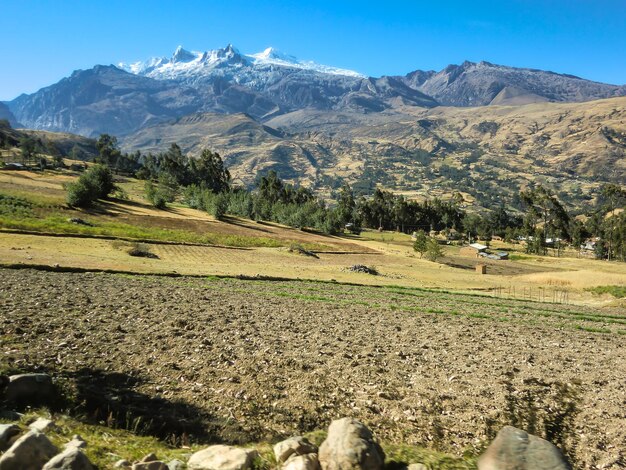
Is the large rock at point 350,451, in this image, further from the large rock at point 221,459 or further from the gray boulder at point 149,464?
the gray boulder at point 149,464

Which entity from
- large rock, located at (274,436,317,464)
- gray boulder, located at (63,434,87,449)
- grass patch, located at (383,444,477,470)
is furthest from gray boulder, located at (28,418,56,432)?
grass patch, located at (383,444,477,470)

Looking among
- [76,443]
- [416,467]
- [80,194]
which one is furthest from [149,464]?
[80,194]

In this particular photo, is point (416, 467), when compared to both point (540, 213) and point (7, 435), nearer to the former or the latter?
point (7, 435)

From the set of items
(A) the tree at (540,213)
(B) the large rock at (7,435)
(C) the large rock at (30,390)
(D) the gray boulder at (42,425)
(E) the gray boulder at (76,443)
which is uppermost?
(A) the tree at (540,213)

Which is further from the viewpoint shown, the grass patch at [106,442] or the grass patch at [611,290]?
the grass patch at [611,290]

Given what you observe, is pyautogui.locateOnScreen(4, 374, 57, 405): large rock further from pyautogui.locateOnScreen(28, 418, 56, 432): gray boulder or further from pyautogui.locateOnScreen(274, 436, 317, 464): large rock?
pyautogui.locateOnScreen(274, 436, 317, 464): large rock

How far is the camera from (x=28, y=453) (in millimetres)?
7074

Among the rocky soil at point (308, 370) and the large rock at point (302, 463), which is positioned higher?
the large rock at point (302, 463)

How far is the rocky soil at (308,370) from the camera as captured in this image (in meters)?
11.5

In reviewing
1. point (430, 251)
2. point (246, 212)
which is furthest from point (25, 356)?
point (246, 212)

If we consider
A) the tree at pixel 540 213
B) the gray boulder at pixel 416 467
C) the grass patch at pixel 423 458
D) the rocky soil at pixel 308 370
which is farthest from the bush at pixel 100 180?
the tree at pixel 540 213

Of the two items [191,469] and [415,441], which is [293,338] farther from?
[191,469]

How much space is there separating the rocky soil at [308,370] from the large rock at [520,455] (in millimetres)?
1852

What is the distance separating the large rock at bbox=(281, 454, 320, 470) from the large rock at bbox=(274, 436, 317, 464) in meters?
0.23
